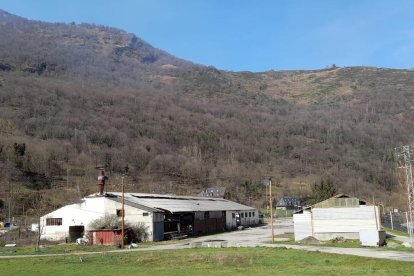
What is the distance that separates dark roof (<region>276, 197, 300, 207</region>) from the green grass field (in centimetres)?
10347

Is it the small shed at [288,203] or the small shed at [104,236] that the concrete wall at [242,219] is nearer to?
the small shed at [104,236]

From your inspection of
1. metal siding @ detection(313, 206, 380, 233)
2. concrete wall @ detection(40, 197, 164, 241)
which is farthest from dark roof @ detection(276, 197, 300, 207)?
metal siding @ detection(313, 206, 380, 233)

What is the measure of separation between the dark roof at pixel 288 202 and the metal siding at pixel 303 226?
3432 inches

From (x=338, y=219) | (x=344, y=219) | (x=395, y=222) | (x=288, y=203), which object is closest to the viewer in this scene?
(x=344, y=219)

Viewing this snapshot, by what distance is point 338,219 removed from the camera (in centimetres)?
5209

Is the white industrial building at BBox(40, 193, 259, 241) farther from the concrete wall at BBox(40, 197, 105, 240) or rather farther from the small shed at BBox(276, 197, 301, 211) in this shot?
the small shed at BBox(276, 197, 301, 211)

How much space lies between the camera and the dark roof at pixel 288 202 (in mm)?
140175

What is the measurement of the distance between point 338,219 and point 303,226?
4.00 metres

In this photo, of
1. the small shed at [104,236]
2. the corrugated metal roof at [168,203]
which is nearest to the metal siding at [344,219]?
the corrugated metal roof at [168,203]

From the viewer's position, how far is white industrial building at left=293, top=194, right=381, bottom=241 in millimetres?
51375

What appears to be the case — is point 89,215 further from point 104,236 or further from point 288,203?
point 288,203

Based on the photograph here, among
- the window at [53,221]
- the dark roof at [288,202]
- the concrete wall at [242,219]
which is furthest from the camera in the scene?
the dark roof at [288,202]

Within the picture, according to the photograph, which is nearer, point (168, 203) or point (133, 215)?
point (133, 215)

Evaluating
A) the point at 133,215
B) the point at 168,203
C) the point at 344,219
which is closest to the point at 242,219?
the point at 168,203
